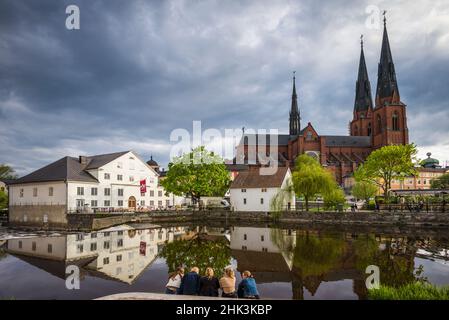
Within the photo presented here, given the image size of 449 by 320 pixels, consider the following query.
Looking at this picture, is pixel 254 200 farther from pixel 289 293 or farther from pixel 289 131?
pixel 289 131

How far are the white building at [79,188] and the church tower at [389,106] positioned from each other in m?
78.1

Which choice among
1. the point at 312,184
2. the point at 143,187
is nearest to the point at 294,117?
the point at 312,184

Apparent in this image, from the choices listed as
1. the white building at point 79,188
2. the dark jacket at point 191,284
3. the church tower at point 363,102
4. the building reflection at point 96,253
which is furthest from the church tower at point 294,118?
the dark jacket at point 191,284

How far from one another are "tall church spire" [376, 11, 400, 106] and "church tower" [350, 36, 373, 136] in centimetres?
855

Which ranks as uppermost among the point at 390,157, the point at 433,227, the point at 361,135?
the point at 361,135

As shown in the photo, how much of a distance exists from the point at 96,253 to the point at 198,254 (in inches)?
288

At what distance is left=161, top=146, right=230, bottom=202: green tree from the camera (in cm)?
5122

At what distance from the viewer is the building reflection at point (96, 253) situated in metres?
16.7

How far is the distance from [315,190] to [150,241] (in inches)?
1047

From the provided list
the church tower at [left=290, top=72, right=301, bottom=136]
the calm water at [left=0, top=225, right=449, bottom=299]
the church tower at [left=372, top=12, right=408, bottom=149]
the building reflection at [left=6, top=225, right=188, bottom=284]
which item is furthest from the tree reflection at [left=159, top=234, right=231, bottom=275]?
the church tower at [left=372, top=12, right=408, bottom=149]

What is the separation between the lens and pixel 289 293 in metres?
12.6

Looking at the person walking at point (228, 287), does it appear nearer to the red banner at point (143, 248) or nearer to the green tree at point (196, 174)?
the red banner at point (143, 248)

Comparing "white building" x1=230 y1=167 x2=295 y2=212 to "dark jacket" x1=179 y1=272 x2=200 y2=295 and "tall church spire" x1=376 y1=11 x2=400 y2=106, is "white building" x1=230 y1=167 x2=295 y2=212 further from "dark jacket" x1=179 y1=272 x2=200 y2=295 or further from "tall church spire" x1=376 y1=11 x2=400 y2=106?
"tall church spire" x1=376 y1=11 x2=400 y2=106
